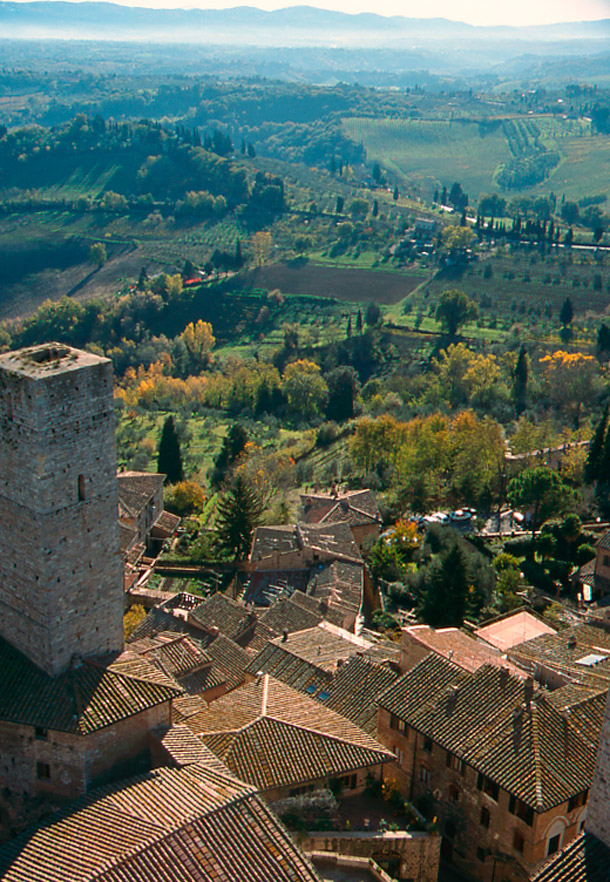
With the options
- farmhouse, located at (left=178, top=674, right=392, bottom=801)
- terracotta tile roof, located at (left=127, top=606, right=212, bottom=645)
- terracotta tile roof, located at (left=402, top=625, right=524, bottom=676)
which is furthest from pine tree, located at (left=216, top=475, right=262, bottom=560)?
farmhouse, located at (left=178, top=674, right=392, bottom=801)

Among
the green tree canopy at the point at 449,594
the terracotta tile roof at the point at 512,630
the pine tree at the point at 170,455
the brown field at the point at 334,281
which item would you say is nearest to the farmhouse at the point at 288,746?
the terracotta tile roof at the point at 512,630

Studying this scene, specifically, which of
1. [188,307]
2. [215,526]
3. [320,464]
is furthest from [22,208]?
[215,526]

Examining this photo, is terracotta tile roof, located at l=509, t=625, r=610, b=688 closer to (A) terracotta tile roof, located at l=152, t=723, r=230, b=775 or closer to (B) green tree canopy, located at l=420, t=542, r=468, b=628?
(B) green tree canopy, located at l=420, t=542, r=468, b=628

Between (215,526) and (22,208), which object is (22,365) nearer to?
(215,526)

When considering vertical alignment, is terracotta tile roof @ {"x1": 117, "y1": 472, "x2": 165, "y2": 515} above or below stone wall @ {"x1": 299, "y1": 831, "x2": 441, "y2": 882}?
below

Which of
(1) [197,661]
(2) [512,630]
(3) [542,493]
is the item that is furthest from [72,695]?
(3) [542,493]

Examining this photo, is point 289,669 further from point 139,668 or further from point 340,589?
point 340,589
